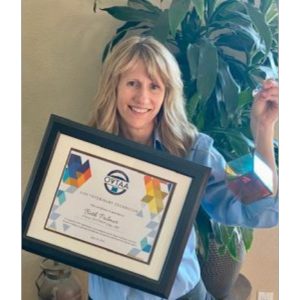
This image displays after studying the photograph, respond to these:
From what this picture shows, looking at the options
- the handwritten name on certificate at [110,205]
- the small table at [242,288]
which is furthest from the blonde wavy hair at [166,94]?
the small table at [242,288]

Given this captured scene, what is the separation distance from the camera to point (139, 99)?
1193mm

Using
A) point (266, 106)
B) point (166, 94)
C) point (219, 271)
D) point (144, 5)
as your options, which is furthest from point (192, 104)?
point (219, 271)

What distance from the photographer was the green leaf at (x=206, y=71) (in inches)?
47.5

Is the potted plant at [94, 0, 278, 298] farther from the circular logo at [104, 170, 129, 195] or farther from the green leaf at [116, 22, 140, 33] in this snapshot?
the circular logo at [104, 170, 129, 195]

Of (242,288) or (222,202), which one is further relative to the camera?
(242,288)

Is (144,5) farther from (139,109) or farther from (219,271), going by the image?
(219,271)

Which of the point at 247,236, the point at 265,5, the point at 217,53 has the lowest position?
the point at 247,236

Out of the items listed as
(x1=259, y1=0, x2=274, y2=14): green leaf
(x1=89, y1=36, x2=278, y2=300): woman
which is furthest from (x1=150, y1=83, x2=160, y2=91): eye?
(x1=259, y1=0, x2=274, y2=14): green leaf

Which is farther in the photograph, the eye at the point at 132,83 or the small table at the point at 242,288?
the small table at the point at 242,288

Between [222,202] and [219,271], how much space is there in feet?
0.71

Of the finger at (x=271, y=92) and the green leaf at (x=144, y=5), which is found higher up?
the green leaf at (x=144, y=5)

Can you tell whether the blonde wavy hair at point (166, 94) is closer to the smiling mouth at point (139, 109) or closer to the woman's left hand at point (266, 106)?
the smiling mouth at point (139, 109)

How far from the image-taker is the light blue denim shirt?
3.94 ft
